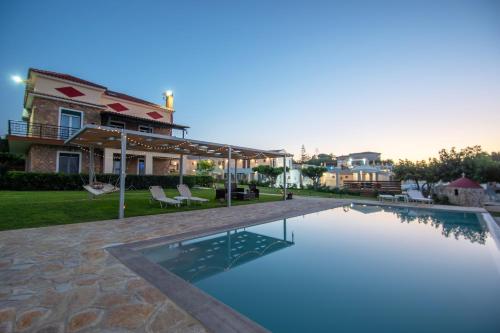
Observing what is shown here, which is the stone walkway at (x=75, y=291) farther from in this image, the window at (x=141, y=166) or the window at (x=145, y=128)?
the window at (x=145, y=128)

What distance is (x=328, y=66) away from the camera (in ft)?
58.6

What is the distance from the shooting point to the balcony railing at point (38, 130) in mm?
15719

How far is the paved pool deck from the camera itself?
236 centimetres

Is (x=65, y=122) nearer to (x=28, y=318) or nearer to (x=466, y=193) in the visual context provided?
(x=28, y=318)

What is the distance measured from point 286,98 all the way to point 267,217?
18.2 metres

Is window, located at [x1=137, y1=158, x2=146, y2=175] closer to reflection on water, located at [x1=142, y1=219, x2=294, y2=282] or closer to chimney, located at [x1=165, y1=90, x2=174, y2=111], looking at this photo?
chimney, located at [x1=165, y1=90, x2=174, y2=111]

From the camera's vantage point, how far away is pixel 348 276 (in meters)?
4.42

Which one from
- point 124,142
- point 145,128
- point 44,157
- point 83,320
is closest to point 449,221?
point 83,320

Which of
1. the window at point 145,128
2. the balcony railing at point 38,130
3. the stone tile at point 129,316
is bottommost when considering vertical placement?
the stone tile at point 129,316

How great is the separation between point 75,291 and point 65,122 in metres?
20.1

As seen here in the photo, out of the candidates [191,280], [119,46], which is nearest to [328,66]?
[191,280]

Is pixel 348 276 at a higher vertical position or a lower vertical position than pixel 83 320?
lower

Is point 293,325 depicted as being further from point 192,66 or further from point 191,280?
point 192,66

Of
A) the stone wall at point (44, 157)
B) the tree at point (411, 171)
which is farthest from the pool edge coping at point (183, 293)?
the tree at point (411, 171)
